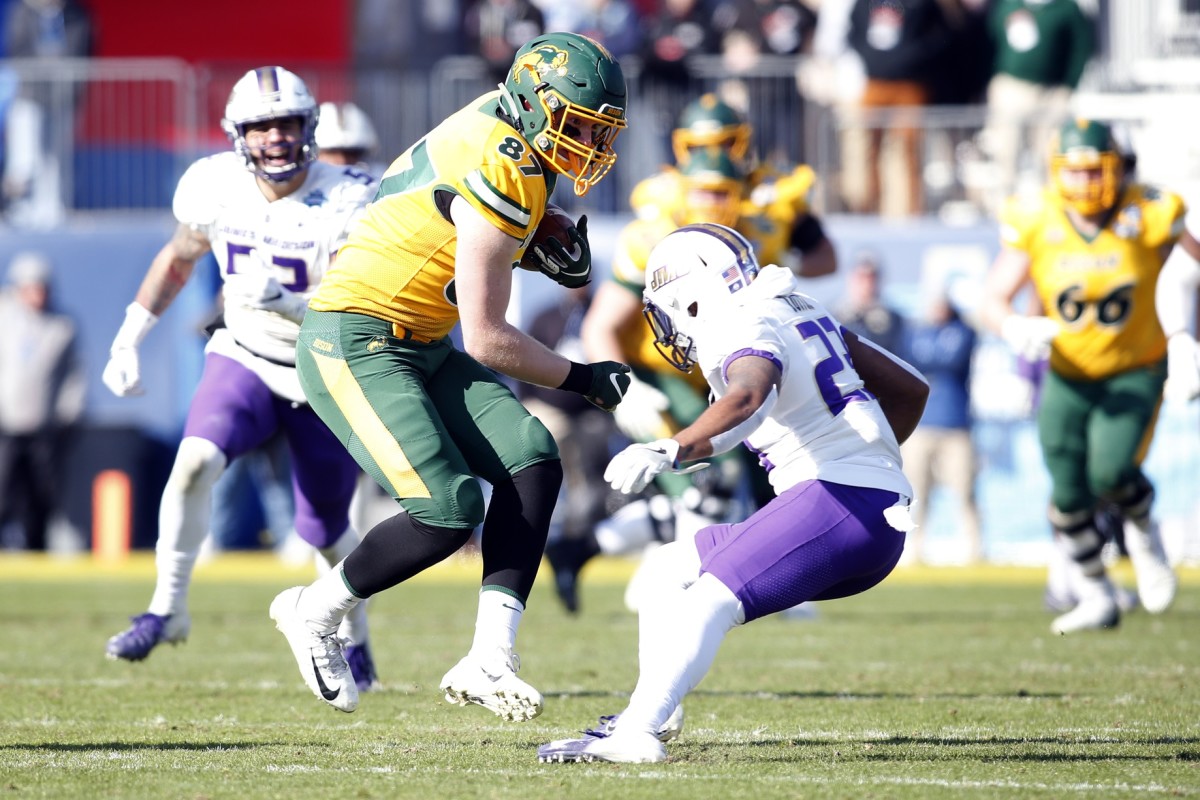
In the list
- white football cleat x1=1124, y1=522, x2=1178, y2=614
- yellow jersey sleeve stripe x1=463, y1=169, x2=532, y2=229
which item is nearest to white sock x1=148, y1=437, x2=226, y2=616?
yellow jersey sleeve stripe x1=463, y1=169, x2=532, y2=229

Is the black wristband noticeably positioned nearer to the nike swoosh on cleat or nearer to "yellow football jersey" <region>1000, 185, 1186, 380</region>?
the nike swoosh on cleat

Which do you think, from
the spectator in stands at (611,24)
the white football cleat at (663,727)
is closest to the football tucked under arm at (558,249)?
the white football cleat at (663,727)

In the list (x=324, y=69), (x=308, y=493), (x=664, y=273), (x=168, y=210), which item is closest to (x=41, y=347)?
(x=168, y=210)

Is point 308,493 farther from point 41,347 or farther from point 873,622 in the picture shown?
point 41,347

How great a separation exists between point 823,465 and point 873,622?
14.6 feet

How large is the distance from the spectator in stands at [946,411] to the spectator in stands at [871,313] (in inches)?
4.9

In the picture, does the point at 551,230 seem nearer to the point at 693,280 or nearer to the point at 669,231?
the point at 693,280

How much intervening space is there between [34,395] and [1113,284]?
837cm

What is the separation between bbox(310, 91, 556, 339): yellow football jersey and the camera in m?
4.46

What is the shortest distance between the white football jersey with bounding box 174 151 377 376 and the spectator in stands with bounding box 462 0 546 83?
23.2ft

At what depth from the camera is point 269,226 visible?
19.6ft

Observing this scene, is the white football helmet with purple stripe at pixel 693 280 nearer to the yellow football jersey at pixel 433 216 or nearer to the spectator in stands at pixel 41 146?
the yellow football jersey at pixel 433 216

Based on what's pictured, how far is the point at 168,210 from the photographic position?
1372cm

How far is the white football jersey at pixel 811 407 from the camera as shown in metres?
4.46
